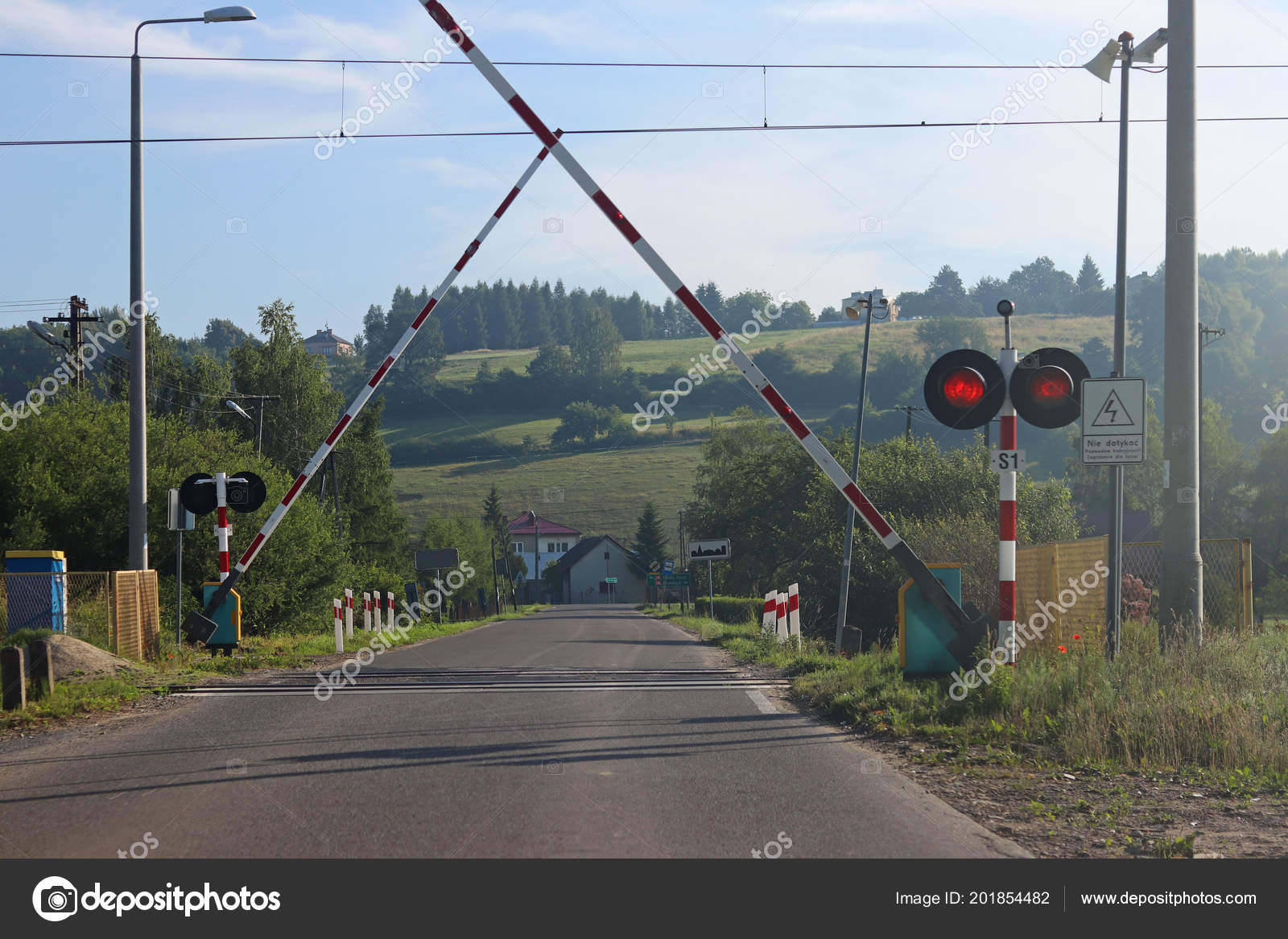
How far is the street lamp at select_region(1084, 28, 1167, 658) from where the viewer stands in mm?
12180

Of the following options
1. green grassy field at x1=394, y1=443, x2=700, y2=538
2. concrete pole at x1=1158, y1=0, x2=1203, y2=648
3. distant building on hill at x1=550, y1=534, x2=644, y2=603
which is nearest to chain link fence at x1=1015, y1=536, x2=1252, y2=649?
concrete pole at x1=1158, y1=0, x2=1203, y2=648

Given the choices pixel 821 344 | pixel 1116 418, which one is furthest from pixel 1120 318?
pixel 821 344

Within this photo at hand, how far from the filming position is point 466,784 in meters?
6.98

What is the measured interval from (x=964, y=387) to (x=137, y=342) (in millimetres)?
12544

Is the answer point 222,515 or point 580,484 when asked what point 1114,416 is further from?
point 580,484

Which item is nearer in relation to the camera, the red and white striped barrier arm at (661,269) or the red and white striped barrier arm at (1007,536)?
the red and white striped barrier arm at (1007,536)

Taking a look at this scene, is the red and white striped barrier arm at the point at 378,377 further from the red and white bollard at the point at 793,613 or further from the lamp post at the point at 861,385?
the lamp post at the point at 861,385

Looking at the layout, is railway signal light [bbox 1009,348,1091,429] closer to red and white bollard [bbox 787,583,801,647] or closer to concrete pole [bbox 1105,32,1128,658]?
concrete pole [bbox 1105,32,1128,658]

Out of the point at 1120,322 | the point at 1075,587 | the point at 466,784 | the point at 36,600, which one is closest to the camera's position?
the point at 466,784

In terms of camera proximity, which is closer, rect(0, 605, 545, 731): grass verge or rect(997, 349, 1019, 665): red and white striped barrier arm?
rect(997, 349, 1019, 665): red and white striped barrier arm

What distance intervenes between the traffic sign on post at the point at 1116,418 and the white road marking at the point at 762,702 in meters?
3.74

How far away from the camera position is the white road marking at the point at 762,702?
11.0 meters

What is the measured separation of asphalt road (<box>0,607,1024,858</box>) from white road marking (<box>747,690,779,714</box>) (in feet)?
0.15

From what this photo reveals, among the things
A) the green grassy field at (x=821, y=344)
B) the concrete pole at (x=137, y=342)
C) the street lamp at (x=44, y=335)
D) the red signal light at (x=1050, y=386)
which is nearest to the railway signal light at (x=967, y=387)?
the red signal light at (x=1050, y=386)
